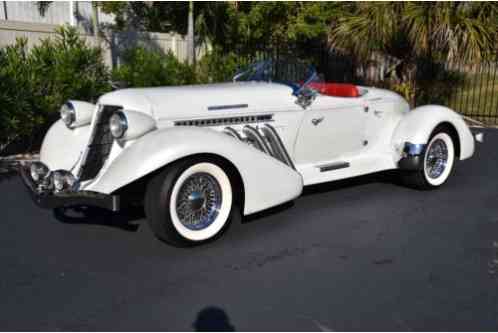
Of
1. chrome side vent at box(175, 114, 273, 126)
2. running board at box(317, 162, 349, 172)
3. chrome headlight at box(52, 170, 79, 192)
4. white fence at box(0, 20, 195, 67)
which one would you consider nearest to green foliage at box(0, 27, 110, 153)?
white fence at box(0, 20, 195, 67)

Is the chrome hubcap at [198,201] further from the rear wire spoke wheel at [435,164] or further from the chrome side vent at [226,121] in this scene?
the rear wire spoke wheel at [435,164]

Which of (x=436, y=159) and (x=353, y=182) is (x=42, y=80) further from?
(x=436, y=159)

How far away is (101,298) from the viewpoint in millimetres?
2809

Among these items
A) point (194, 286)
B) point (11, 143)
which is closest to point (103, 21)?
point (11, 143)

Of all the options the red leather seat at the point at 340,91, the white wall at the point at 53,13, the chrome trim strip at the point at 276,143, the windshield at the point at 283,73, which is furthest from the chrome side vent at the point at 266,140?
the white wall at the point at 53,13

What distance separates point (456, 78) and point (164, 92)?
1117cm

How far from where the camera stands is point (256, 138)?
4.15m

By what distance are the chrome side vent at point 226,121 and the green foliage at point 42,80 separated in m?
3.43

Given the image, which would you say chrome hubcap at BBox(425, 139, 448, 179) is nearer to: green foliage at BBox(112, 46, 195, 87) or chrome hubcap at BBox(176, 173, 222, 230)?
chrome hubcap at BBox(176, 173, 222, 230)

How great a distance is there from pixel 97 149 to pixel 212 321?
6.27ft

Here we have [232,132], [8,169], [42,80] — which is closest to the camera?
[232,132]

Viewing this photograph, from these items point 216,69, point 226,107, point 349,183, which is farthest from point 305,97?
point 216,69

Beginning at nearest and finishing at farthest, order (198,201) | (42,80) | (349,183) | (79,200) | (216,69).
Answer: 1. (79,200)
2. (198,201)
3. (349,183)
4. (42,80)
5. (216,69)

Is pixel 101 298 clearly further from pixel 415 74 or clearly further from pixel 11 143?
pixel 415 74
